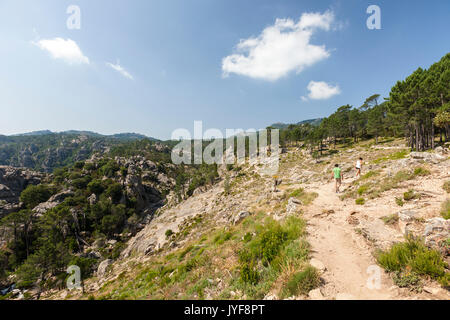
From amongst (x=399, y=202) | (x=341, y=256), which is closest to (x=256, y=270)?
(x=341, y=256)

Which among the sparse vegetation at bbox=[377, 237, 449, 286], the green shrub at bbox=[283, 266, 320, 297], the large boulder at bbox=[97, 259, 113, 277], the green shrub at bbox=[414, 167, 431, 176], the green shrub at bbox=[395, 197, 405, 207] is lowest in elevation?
the large boulder at bbox=[97, 259, 113, 277]

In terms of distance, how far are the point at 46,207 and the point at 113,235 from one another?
87.6 feet

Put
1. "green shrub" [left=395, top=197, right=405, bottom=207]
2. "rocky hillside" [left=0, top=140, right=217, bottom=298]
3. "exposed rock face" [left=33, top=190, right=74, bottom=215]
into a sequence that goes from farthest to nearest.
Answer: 1. "exposed rock face" [left=33, top=190, right=74, bottom=215]
2. "rocky hillside" [left=0, top=140, right=217, bottom=298]
3. "green shrub" [left=395, top=197, right=405, bottom=207]

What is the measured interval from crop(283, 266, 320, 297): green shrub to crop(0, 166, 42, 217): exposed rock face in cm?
9223

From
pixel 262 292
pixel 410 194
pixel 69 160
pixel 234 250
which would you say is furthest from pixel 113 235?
pixel 69 160

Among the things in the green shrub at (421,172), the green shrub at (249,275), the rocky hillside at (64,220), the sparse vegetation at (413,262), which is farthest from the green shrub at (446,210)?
the rocky hillside at (64,220)

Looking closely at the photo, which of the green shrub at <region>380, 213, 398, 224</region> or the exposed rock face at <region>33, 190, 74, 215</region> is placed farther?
the exposed rock face at <region>33, 190, 74, 215</region>

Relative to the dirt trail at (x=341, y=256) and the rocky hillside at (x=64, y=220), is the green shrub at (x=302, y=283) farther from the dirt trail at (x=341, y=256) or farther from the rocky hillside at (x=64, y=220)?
the rocky hillside at (x=64, y=220)

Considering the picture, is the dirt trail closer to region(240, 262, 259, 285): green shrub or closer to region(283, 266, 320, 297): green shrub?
region(283, 266, 320, 297): green shrub

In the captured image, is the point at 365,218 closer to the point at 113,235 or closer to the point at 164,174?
the point at 113,235

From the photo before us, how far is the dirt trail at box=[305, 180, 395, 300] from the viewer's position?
182 inches

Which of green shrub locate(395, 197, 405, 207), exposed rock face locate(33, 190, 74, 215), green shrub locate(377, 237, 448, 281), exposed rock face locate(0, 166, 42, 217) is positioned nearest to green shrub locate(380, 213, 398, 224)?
green shrub locate(395, 197, 405, 207)

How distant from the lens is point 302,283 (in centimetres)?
499

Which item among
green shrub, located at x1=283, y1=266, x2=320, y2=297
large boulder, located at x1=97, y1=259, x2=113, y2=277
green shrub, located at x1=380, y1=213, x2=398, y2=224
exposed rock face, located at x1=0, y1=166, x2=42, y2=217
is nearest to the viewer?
green shrub, located at x1=283, y1=266, x2=320, y2=297
